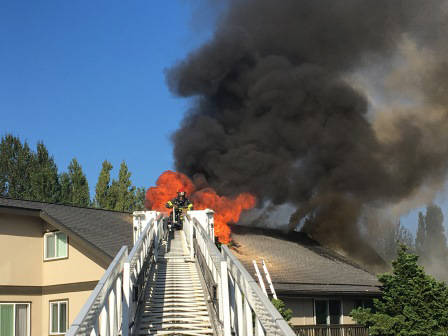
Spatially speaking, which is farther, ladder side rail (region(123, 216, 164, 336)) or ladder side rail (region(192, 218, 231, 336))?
ladder side rail (region(192, 218, 231, 336))

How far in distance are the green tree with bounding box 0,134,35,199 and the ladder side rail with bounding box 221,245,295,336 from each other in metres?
49.2

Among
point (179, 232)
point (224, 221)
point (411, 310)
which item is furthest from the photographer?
point (224, 221)

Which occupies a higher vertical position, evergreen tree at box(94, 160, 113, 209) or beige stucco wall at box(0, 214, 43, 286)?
evergreen tree at box(94, 160, 113, 209)

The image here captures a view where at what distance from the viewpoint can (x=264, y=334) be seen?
7.87 meters

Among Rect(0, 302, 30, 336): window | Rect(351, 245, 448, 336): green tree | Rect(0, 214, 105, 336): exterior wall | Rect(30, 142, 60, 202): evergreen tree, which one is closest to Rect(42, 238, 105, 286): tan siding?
Rect(0, 214, 105, 336): exterior wall

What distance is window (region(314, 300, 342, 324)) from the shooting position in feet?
86.8

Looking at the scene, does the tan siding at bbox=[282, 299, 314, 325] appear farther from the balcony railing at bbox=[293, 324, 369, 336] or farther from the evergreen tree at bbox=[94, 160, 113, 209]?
the evergreen tree at bbox=[94, 160, 113, 209]

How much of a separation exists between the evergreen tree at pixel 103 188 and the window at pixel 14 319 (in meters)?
36.5

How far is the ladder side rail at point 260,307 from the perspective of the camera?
6.93m

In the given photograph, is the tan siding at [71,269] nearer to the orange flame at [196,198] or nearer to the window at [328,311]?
the window at [328,311]

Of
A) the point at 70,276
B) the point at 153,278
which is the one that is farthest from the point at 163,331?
the point at 70,276

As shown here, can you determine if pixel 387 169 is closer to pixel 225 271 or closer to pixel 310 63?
pixel 310 63

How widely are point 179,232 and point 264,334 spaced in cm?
2049

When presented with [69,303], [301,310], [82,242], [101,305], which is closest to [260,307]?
[101,305]
